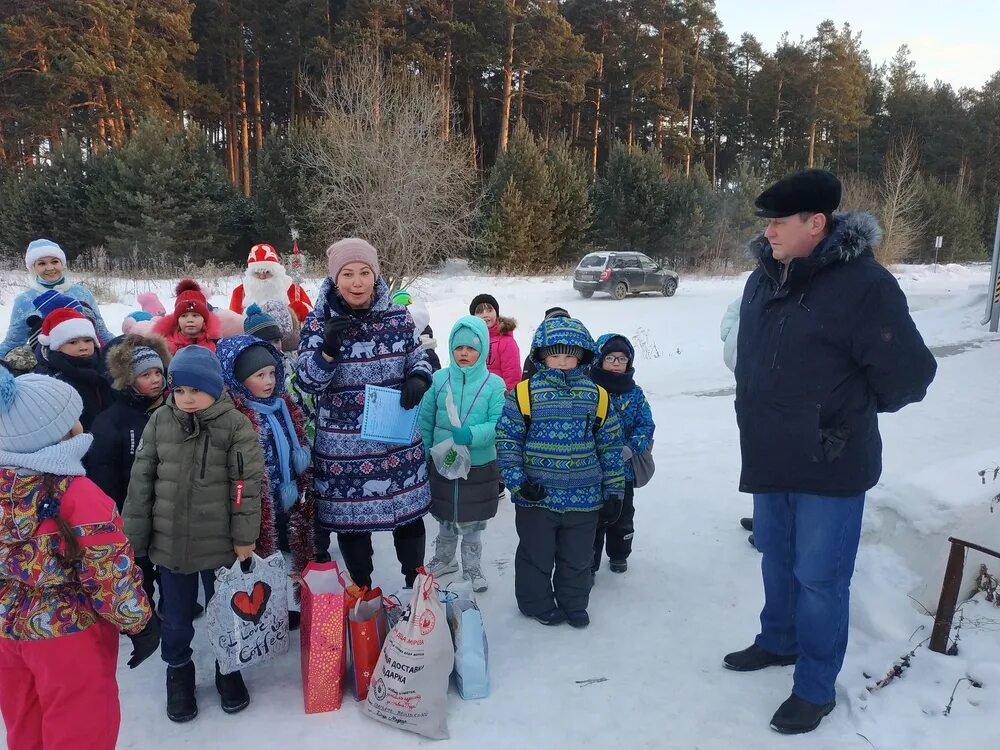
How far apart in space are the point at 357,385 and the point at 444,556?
1427mm

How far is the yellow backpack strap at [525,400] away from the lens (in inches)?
136

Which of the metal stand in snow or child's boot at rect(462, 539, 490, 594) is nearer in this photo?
the metal stand in snow

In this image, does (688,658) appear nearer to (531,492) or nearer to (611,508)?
(611,508)

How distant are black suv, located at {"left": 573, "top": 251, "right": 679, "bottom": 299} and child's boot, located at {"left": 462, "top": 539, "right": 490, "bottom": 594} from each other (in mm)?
15747

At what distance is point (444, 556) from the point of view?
4059 mm

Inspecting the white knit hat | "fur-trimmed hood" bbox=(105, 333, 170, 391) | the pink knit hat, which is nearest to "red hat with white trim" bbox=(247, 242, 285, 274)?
the white knit hat

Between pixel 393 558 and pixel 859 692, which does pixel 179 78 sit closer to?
pixel 393 558

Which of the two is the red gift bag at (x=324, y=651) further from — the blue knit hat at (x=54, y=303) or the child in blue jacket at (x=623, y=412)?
the blue knit hat at (x=54, y=303)

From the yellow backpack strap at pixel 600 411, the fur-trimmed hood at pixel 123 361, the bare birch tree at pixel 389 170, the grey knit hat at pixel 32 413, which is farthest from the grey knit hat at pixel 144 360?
the bare birch tree at pixel 389 170

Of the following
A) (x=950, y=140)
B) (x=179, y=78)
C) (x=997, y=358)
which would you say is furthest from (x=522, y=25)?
(x=950, y=140)

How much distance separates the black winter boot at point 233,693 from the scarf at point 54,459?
1.23 metres

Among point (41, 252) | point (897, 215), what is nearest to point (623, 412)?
point (41, 252)

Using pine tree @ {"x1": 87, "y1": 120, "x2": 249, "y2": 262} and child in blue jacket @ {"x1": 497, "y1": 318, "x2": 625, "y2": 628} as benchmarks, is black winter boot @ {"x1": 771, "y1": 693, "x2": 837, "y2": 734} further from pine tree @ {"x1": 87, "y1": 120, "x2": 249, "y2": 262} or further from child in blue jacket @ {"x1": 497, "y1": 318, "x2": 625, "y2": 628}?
pine tree @ {"x1": 87, "y1": 120, "x2": 249, "y2": 262}

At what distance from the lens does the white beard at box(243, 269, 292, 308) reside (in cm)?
586
